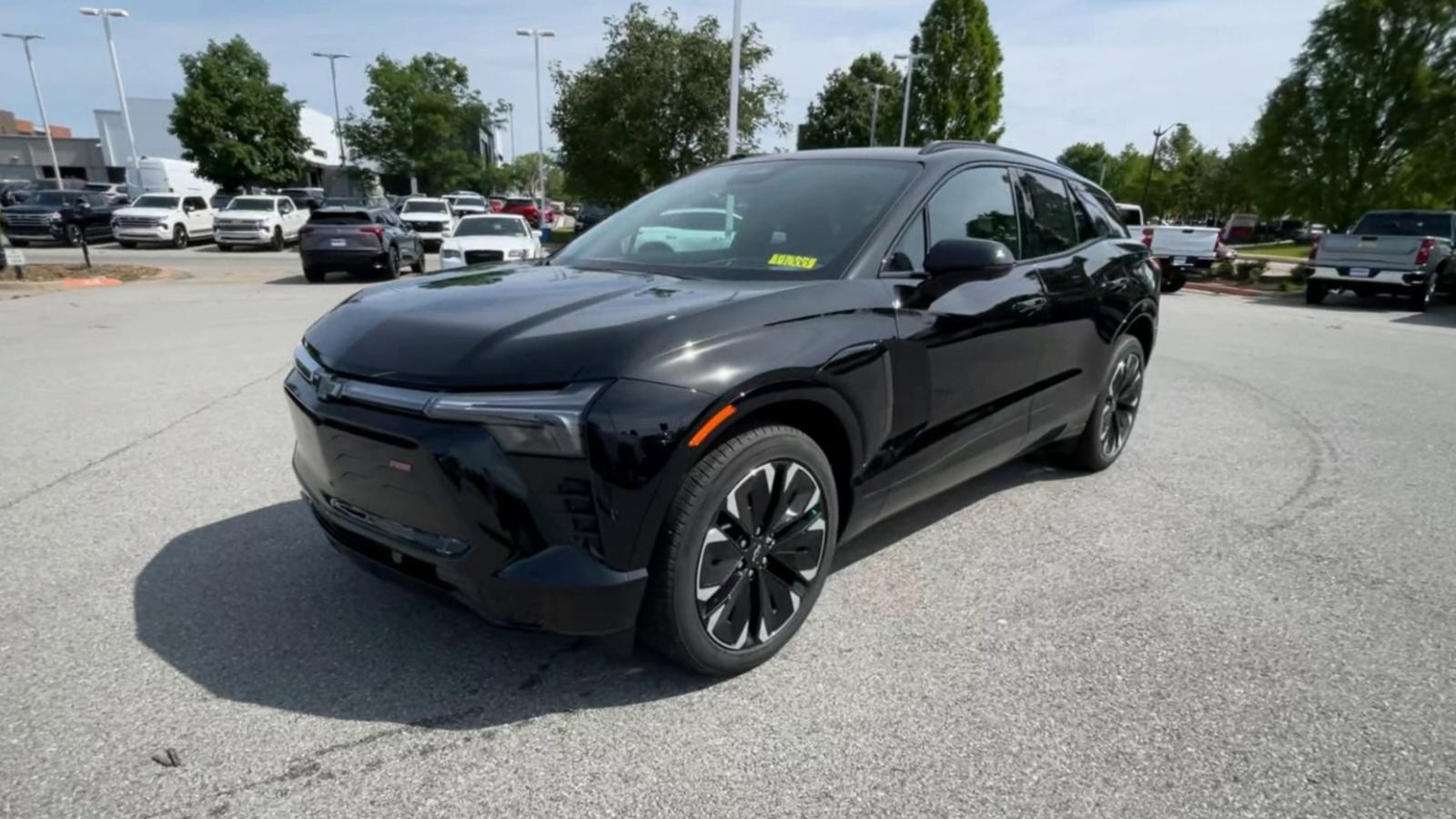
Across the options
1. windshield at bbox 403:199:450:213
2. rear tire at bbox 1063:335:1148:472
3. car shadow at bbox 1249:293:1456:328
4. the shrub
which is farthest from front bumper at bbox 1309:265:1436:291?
windshield at bbox 403:199:450:213

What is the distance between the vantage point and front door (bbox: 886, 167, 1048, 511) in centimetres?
293

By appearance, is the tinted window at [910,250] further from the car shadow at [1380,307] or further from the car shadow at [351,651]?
the car shadow at [1380,307]

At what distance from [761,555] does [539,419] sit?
0.87 m

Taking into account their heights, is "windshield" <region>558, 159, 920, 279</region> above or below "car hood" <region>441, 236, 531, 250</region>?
above

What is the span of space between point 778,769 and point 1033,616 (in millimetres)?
1343

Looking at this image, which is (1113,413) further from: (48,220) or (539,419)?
(48,220)

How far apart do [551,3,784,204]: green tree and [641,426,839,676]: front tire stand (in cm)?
2456

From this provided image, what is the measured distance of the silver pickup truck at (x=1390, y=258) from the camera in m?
14.7

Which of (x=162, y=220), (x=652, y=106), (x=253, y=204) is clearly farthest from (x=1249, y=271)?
(x=162, y=220)

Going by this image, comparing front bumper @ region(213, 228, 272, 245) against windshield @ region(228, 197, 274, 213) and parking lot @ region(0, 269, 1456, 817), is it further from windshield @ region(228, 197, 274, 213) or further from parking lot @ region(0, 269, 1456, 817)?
parking lot @ region(0, 269, 1456, 817)

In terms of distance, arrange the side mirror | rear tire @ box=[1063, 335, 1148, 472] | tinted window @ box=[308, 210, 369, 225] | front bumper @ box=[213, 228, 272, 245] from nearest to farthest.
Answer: the side mirror → rear tire @ box=[1063, 335, 1148, 472] → tinted window @ box=[308, 210, 369, 225] → front bumper @ box=[213, 228, 272, 245]

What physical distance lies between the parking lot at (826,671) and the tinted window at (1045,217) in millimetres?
1342

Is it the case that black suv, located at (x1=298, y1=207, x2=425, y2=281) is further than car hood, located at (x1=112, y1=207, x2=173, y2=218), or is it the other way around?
car hood, located at (x1=112, y1=207, x2=173, y2=218)

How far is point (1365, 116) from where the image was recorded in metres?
21.9
